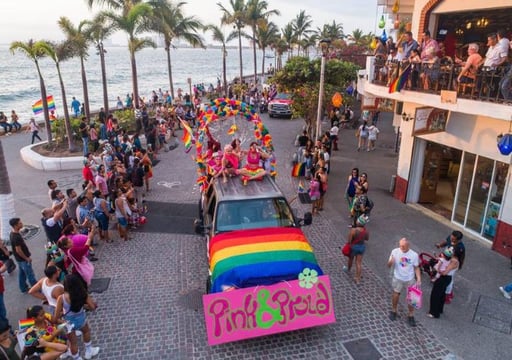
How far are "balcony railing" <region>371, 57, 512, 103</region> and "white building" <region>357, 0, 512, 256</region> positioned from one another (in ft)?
0.08

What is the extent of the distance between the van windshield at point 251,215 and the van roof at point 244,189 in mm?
114

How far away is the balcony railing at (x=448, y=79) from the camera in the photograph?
8.65 metres

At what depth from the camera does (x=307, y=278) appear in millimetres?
6211

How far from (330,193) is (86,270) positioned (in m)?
8.91

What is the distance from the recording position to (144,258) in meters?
9.32

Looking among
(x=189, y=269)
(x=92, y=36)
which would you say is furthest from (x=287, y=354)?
(x=92, y=36)

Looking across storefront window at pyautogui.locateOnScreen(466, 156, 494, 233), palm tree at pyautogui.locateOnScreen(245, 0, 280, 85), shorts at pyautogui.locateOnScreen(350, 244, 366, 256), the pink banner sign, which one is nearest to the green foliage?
storefront window at pyautogui.locateOnScreen(466, 156, 494, 233)

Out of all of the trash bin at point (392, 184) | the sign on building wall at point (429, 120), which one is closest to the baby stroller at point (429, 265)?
the sign on building wall at point (429, 120)

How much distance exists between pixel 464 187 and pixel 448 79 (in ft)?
10.8

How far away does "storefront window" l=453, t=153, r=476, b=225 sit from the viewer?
1091 cm

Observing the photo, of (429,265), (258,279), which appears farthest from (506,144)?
(258,279)

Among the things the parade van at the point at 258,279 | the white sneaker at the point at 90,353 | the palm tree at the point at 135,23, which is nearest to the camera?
the parade van at the point at 258,279

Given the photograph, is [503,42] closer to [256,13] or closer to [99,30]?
[99,30]

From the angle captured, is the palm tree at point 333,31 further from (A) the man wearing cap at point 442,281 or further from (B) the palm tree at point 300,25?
(A) the man wearing cap at point 442,281
